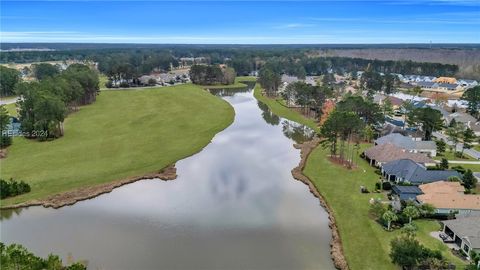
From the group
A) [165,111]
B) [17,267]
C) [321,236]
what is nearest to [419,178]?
[321,236]

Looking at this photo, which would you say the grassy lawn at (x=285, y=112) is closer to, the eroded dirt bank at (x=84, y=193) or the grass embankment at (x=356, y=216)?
the grass embankment at (x=356, y=216)

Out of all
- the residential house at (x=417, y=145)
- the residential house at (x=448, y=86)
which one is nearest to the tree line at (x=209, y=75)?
the residential house at (x=448, y=86)

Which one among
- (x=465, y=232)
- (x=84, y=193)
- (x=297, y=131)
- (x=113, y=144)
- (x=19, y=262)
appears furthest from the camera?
(x=297, y=131)

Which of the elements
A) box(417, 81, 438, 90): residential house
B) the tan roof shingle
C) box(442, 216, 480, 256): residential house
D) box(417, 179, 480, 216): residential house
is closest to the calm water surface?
box(442, 216, 480, 256): residential house

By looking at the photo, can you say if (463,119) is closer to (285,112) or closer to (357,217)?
(285,112)

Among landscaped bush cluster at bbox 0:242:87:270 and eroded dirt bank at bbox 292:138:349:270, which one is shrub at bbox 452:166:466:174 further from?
landscaped bush cluster at bbox 0:242:87:270

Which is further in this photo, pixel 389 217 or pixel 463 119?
pixel 463 119

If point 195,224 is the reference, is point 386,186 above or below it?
above

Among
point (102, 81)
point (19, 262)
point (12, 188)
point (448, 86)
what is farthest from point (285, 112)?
point (102, 81)

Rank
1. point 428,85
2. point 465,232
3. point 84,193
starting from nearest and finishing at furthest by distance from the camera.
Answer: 1. point 465,232
2. point 84,193
3. point 428,85
